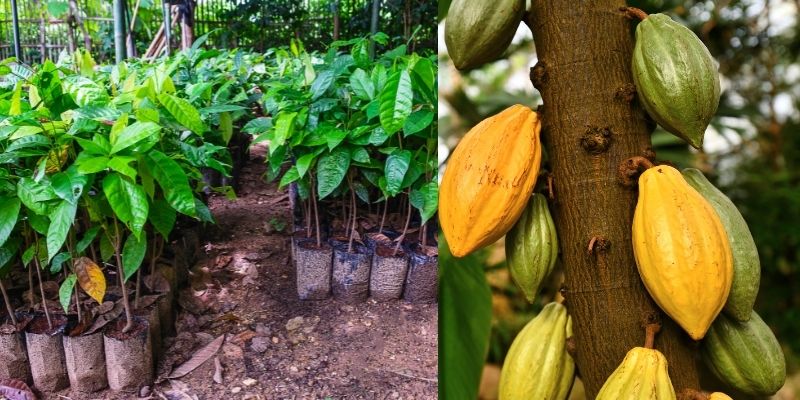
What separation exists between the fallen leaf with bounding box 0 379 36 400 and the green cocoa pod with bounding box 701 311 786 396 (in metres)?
1.34

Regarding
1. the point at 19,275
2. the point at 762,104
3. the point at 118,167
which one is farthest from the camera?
the point at 19,275

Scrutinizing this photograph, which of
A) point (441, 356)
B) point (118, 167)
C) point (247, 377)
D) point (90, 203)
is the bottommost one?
point (247, 377)

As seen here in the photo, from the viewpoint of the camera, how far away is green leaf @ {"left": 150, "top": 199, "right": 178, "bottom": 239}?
1301 mm

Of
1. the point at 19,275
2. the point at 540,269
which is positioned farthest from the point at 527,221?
the point at 19,275

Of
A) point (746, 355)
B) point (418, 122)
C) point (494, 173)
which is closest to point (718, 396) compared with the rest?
point (746, 355)

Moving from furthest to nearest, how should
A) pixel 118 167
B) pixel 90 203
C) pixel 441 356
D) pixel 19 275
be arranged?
pixel 19 275
pixel 90 203
pixel 118 167
pixel 441 356

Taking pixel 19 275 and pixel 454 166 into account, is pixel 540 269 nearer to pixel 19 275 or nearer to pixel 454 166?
pixel 454 166

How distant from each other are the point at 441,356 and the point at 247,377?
968mm

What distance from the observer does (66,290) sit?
4.30 feet

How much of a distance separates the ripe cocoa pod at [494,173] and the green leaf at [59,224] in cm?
110

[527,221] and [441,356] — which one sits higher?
[527,221]

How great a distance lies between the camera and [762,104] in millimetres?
670

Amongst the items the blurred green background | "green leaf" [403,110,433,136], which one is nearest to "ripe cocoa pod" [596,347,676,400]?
the blurred green background

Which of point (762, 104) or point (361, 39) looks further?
point (361, 39)
